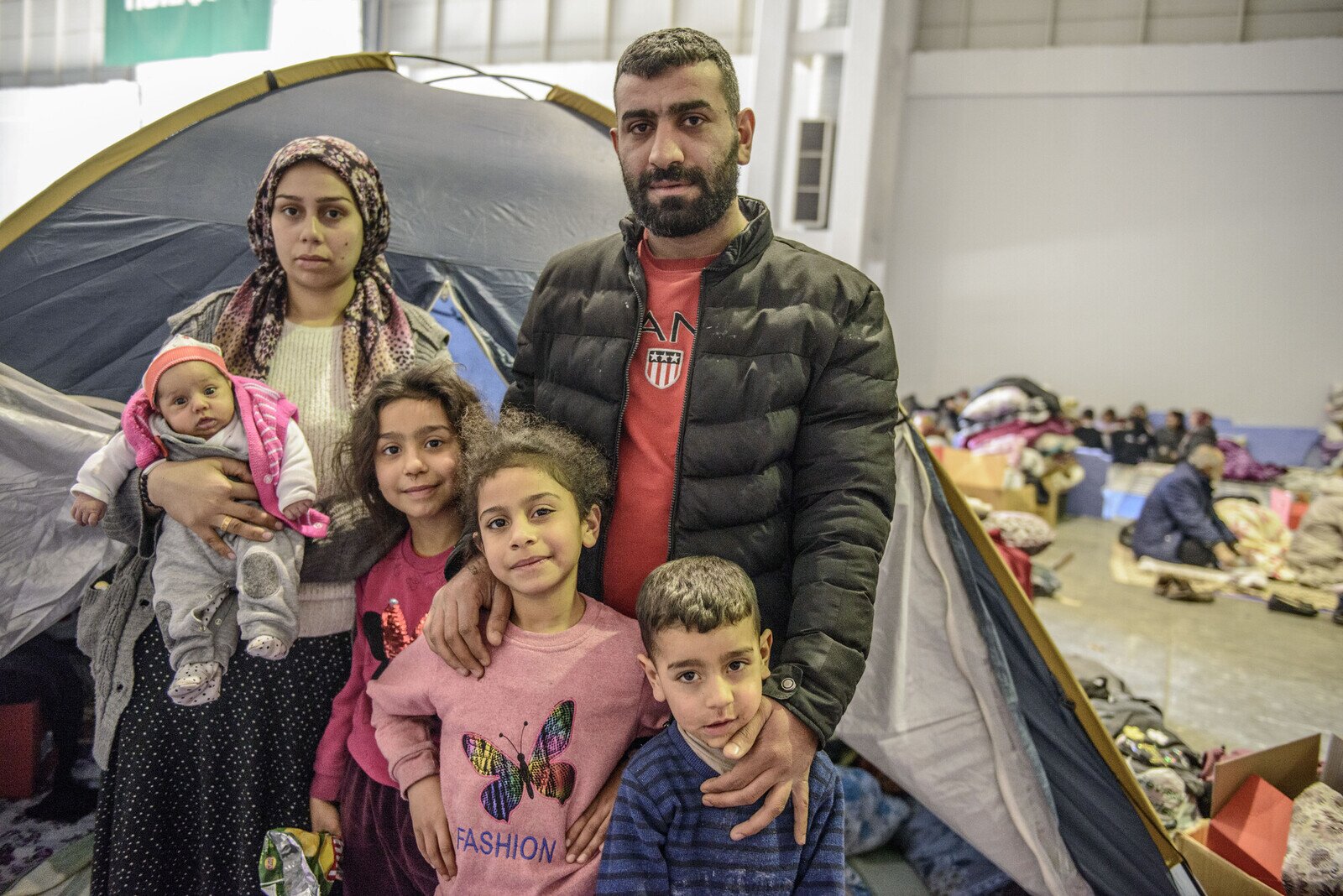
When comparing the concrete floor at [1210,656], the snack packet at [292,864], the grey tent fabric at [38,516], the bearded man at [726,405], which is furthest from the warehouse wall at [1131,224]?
the snack packet at [292,864]

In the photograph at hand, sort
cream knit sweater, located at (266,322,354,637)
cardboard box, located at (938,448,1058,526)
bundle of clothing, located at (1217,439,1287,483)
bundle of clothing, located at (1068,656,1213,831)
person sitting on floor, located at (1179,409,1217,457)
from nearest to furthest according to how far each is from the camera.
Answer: cream knit sweater, located at (266,322,354,637) < bundle of clothing, located at (1068,656,1213,831) < person sitting on floor, located at (1179,409,1217,457) < cardboard box, located at (938,448,1058,526) < bundle of clothing, located at (1217,439,1287,483)

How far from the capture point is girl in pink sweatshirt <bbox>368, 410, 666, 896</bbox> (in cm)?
138

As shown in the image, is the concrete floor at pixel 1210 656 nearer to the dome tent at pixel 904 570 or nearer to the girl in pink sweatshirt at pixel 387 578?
the dome tent at pixel 904 570

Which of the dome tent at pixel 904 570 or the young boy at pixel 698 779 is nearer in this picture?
the young boy at pixel 698 779

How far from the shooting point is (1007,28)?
897 centimetres

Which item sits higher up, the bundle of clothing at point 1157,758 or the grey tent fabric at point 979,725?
the grey tent fabric at point 979,725

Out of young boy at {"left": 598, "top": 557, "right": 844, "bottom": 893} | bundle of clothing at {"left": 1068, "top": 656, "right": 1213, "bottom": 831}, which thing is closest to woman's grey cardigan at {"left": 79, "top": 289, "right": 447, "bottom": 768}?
young boy at {"left": 598, "top": 557, "right": 844, "bottom": 893}

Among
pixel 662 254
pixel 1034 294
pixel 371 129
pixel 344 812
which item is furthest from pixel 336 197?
pixel 1034 294

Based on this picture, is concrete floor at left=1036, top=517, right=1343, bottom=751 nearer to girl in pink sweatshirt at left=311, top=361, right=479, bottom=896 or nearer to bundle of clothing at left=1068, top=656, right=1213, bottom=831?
bundle of clothing at left=1068, top=656, right=1213, bottom=831

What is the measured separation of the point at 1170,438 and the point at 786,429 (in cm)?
806

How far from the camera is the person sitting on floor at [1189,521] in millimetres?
5957

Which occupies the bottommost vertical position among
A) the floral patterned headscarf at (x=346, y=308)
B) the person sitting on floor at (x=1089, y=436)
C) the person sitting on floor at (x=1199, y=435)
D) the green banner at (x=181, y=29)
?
the person sitting on floor at (x=1089, y=436)

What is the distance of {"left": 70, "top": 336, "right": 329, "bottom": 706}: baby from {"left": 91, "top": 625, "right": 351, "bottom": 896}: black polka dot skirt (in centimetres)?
6

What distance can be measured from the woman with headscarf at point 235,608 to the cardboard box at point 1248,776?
2.03 metres
